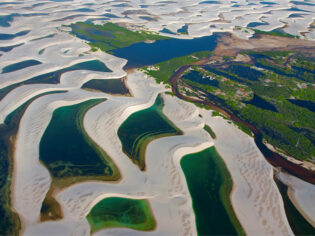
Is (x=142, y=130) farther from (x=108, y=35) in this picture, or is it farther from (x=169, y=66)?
(x=108, y=35)

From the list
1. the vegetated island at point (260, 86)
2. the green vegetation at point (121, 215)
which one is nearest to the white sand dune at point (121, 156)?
the green vegetation at point (121, 215)

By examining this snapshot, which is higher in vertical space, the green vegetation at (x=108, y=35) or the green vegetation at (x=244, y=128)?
Answer: the green vegetation at (x=108, y=35)

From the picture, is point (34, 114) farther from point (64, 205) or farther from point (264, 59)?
point (264, 59)

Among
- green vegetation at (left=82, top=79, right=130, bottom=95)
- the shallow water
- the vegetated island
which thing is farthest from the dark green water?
green vegetation at (left=82, top=79, right=130, bottom=95)

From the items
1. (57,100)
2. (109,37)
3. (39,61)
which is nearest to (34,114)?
(57,100)

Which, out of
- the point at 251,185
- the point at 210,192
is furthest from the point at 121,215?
the point at 251,185

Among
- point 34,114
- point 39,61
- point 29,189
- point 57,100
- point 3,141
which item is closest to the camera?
point 29,189

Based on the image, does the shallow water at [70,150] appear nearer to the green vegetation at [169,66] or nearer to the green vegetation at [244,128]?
the green vegetation at [169,66]
